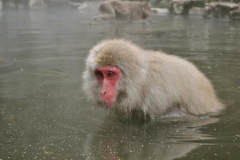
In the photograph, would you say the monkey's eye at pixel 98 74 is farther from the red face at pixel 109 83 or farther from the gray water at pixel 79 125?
the gray water at pixel 79 125

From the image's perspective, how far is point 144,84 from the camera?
3797 mm

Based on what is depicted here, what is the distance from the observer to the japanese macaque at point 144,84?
12.1ft

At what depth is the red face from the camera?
363 cm

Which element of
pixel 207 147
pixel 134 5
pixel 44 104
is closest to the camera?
pixel 207 147

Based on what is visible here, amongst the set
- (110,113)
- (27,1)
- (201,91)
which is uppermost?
(201,91)

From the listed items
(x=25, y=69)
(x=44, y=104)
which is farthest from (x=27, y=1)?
(x=44, y=104)

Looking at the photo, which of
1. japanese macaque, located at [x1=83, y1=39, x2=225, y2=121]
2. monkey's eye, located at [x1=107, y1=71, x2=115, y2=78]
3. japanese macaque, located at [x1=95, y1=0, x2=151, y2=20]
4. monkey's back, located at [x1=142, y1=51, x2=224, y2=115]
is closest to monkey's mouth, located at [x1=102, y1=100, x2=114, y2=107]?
japanese macaque, located at [x1=83, y1=39, x2=225, y2=121]

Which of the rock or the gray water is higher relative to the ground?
the gray water

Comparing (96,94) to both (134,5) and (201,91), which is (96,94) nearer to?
(201,91)

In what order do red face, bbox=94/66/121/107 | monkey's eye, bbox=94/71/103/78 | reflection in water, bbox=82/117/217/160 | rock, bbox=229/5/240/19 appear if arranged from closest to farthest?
reflection in water, bbox=82/117/217/160
red face, bbox=94/66/121/107
monkey's eye, bbox=94/71/103/78
rock, bbox=229/5/240/19

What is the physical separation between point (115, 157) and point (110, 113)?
1.18 metres

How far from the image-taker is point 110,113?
166 inches

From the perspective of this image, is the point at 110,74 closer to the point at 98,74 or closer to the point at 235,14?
the point at 98,74

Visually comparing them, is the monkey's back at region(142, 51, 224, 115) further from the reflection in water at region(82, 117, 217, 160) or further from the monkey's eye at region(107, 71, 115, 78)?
the monkey's eye at region(107, 71, 115, 78)
